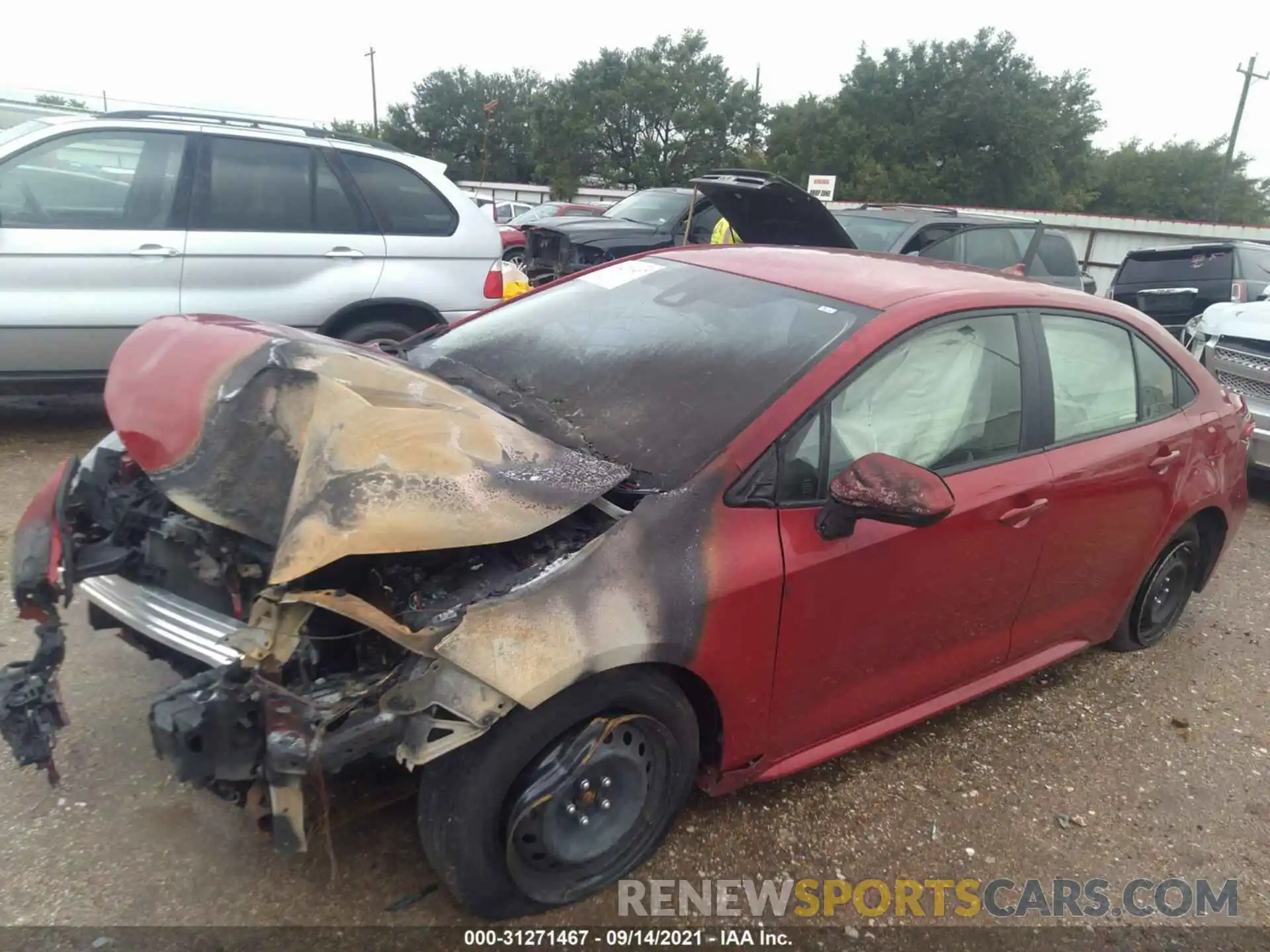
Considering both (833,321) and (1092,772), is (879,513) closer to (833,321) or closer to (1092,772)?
(833,321)

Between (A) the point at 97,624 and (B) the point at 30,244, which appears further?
(B) the point at 30,244

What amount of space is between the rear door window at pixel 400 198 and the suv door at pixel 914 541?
13.2 ft

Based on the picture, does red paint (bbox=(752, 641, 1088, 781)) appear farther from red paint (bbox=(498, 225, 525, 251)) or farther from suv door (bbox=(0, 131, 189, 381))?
red paint (bbox=(498, 225, 525, 251))

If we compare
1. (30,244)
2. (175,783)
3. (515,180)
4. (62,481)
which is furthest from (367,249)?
(515,180)

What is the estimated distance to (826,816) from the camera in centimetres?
281

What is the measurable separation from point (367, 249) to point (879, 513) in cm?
435

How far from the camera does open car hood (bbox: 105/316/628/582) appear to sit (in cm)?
201

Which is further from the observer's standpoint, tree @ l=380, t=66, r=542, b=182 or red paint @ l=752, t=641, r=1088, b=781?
tree @ l=380, t=66, r=542, b=182

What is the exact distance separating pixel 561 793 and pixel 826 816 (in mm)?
1056

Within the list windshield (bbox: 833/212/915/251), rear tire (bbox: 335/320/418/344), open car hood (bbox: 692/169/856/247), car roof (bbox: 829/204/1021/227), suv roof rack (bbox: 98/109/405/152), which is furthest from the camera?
car roof (bbox: 829/204/1021/227)

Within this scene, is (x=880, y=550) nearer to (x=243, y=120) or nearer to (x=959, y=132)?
(x=243, y=120)

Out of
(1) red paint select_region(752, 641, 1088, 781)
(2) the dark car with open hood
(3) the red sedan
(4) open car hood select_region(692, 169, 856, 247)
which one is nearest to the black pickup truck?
(2) the dark car with open hood

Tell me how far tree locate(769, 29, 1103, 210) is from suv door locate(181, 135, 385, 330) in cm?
3311

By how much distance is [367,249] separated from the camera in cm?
562
